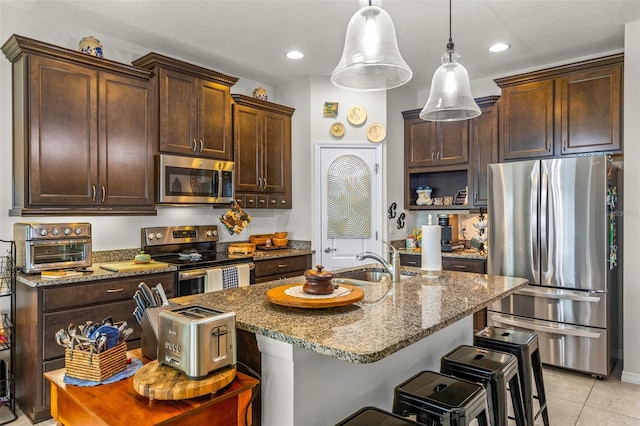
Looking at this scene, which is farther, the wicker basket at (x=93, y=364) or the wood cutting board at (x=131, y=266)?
the wood cutting board at (x=131, y=266)

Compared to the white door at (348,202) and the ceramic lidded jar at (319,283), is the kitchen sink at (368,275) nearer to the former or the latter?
the ceramic lidded jar at (319,283)

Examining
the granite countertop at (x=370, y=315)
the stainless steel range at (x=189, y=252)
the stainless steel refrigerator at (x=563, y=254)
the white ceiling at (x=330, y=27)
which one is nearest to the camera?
the granite countertop at (x=370, y=315)

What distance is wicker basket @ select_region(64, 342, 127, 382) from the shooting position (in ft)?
4.65

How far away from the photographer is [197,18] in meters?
3.28

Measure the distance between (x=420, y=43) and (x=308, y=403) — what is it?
3.25 meters

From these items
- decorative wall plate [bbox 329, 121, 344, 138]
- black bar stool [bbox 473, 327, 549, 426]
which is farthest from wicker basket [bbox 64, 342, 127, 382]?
decorative wall plate [bbox 329, 121, 344, 138]

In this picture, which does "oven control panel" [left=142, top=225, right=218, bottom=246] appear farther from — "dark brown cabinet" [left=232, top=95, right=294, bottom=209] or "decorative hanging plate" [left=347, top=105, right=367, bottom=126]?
"decorative hanging plate" [left=347, top=105, right=367, bottom=126]

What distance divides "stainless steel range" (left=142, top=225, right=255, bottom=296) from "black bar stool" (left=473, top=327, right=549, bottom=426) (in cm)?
223

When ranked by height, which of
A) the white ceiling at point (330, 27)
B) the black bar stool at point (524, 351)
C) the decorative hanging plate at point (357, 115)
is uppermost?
the white ceiling at point (330, 27)

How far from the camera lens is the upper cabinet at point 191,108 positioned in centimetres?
359

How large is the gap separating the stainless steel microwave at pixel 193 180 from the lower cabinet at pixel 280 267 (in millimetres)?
725

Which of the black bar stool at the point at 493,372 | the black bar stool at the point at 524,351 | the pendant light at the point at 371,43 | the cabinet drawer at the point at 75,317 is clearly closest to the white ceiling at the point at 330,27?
the pendant light at the point at 371,43

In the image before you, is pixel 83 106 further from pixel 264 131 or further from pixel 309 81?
pixel 309 81

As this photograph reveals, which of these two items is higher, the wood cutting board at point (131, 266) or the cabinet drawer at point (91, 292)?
the wood cutting board at point (131, 266)
